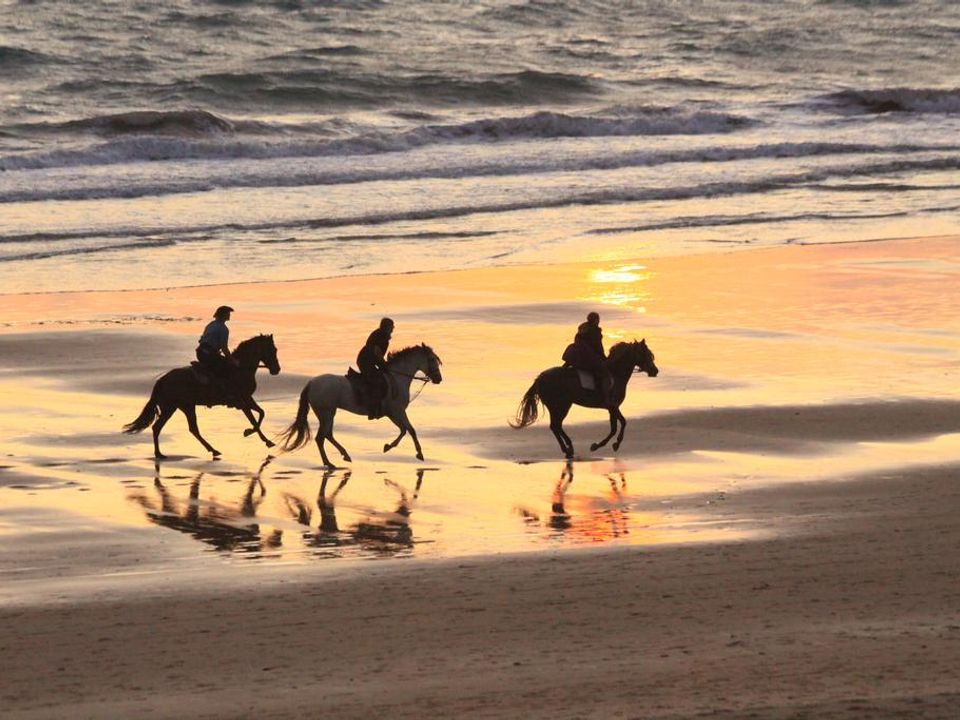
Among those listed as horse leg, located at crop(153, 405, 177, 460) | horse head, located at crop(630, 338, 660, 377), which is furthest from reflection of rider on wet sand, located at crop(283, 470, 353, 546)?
horse head, located at crop(630, 338, 660, 377)

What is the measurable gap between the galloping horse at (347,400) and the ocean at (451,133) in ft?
33.4

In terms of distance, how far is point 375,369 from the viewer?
16.9 meters

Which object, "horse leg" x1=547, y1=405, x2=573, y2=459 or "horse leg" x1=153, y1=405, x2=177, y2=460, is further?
"horse leg" x1=547, y1=405, x2=573, y2=459

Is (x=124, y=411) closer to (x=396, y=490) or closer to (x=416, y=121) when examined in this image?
(x=396, y=490)

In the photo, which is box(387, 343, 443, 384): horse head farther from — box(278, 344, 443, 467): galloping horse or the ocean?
the ocean

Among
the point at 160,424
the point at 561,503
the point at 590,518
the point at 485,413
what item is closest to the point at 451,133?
the point at 485,413

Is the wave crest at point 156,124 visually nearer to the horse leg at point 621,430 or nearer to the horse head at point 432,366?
the horse head at point 432,366

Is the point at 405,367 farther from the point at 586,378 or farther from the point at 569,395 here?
the point at 586,378

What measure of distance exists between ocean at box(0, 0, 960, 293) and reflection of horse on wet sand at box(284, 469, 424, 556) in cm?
1232

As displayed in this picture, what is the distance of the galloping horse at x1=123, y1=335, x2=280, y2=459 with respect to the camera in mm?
16938

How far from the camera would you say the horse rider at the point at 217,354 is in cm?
1727

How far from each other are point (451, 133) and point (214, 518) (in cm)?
3527

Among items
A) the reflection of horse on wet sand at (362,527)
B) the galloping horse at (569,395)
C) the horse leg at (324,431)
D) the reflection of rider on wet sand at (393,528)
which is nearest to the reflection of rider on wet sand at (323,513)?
the reflection of horse on wet sand at (362,527)

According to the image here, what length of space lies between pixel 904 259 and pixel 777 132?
75.7 ft
